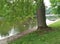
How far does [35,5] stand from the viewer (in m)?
10.5

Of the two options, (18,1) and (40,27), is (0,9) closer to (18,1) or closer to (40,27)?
(18,1)

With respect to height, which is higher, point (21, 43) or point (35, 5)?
point (35, 5)

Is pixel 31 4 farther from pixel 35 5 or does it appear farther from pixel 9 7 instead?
pixel 9 7

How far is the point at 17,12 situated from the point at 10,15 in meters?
0.48

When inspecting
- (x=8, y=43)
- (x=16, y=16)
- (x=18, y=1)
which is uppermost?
(x=18, y=1)

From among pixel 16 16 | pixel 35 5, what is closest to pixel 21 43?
pixel 16 16

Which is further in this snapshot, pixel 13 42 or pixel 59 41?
pixel 13 42

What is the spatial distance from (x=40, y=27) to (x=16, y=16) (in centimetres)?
323

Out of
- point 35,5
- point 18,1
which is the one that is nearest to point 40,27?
point 35,5

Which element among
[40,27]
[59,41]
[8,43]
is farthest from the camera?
[40,27]

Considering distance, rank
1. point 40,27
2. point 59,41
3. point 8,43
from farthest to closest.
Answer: point 40,27
point 8,43
point 59,41

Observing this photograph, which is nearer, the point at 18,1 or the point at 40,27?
the point at 18,1

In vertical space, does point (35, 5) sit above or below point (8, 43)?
above

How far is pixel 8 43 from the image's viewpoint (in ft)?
32.9
